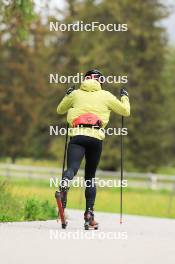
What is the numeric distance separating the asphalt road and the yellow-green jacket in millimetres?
1191

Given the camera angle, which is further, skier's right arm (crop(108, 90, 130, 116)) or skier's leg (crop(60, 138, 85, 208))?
skier's right arm (crop(108, 90, 130, 116))

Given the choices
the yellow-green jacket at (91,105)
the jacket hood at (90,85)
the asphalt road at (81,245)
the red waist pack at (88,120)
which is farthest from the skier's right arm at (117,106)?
the asphalt road at (81,245)

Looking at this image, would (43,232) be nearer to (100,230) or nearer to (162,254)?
(100,230)

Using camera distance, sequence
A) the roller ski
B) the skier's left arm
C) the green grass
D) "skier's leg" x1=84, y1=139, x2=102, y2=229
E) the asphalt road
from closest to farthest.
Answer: the asphalt road → the roller ski → "skier's leg" x1=84, y1=139, x2=102, y2=229 → the skier's left arm → the green grass

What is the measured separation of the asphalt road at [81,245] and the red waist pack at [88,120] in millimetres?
1275

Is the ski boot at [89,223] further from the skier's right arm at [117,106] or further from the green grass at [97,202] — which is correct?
the green grass at [97,202]

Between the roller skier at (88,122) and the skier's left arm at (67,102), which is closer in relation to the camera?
the roller skier at (88,122)

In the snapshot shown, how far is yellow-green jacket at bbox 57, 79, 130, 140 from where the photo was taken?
11.1m

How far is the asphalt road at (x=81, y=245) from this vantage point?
7.96m

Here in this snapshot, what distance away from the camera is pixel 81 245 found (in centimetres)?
898

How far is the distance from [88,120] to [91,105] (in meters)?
0.22

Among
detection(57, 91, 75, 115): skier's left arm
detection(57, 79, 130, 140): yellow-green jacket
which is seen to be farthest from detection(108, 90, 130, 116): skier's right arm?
detection(57, 91, 75, 115): skier's left arm

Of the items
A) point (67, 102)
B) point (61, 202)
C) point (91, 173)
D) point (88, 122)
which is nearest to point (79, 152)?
point (88, 122)

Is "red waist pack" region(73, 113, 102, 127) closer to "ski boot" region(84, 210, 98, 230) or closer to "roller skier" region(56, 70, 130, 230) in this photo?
"roller skier" region(56, 70, 130, 230)
